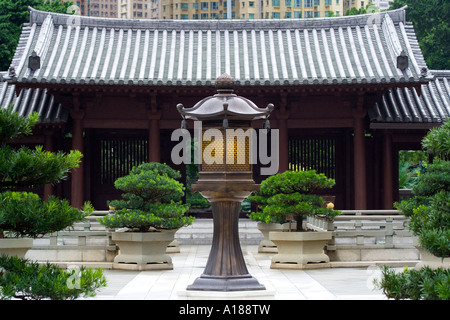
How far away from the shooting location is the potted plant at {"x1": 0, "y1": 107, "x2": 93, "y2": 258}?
848 cm

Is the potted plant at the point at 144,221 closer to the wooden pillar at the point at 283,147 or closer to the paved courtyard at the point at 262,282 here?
the paved courtyard at the point at 262,282

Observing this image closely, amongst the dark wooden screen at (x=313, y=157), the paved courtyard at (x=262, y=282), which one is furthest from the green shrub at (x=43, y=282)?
the dark wooden screen at (x=313, y=157)

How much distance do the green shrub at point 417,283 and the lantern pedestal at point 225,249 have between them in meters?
3.04

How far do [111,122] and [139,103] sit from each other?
3.11 feet

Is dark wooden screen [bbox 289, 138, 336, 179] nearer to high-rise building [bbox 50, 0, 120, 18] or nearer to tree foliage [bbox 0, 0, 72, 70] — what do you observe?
tree foliage [bbox 0, 0, 72, 70]

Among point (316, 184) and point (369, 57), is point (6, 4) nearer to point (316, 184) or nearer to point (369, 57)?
point (369, 57)

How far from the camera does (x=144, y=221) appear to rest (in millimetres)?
15188

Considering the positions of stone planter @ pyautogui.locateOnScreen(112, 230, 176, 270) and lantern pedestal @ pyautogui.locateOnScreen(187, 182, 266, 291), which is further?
stone planter @ pyautogui.locateOnScreen(112, 230, 176, 270)

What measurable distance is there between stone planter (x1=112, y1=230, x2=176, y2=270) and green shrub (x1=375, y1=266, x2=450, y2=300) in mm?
7408

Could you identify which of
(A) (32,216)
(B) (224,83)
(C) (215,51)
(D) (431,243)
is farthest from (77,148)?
(D) (431,243)

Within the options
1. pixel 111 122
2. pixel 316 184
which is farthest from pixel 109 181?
pixel 316 184

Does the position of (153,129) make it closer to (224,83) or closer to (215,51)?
(215,51)

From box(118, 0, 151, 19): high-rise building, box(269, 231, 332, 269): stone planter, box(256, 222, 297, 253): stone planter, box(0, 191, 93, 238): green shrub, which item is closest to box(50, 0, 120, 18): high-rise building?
box(118, 0, 151, 19): high-rise building

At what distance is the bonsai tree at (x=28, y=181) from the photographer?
848 centimetres
